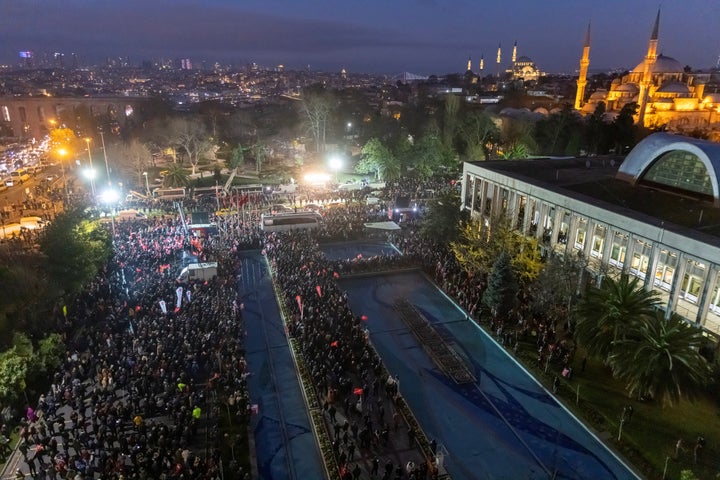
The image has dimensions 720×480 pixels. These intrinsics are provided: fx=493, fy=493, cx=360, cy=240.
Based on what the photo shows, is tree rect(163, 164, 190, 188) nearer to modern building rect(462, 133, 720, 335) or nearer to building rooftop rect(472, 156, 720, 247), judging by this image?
building rooftop rect(472, 156, 720, 247)

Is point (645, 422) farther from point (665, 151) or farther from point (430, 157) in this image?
point (430, 157)

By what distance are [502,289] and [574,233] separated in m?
6.71

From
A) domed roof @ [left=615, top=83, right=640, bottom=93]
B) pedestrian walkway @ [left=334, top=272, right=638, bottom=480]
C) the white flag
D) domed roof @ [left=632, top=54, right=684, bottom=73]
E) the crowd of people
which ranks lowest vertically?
pedestrian walkway @ [left=334, top=272, right=638, bottom=480]

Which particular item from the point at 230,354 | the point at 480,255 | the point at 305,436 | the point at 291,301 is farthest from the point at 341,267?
the point at 305,436

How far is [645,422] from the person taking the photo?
55.3ft

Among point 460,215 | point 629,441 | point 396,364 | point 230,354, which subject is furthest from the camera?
point 460,215

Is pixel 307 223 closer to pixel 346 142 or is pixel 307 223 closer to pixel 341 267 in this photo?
pixel 341 267

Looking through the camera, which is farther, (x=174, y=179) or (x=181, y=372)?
(x=174, y=179)

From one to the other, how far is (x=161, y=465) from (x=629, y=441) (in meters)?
14.4

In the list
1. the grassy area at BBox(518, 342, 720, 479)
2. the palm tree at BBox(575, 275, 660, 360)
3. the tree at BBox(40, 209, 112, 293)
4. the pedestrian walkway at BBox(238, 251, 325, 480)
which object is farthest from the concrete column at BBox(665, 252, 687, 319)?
the tree at BBox(40, 209, 112, 293)

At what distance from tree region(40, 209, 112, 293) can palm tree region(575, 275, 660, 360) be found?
22.4m

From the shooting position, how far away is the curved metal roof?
2369 cm

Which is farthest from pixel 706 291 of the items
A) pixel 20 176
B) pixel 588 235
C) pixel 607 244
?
pixel 20 176

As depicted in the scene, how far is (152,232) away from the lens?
33.3 m
